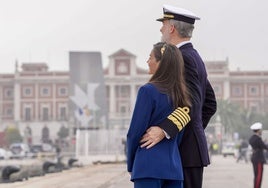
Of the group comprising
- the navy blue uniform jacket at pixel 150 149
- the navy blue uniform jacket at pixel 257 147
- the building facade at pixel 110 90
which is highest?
the building facade at pixel 110 90

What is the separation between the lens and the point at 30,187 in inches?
565

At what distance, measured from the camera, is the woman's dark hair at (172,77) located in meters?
4.68

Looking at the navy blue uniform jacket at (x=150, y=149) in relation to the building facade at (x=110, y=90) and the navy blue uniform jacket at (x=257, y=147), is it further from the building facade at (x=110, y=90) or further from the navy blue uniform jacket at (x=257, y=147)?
the building facade at (x=110, y=90)

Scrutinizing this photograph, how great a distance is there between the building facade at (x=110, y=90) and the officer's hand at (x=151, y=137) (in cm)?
12277

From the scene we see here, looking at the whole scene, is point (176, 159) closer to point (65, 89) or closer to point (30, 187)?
point (30, 187)

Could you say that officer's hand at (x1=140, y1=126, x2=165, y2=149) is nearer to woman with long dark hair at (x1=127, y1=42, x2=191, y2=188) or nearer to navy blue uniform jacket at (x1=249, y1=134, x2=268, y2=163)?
woman with long dark hair at (x1=127, y1=42, x2=191, y2=188)

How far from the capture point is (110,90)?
130500 mm

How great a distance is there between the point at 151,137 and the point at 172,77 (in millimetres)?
380

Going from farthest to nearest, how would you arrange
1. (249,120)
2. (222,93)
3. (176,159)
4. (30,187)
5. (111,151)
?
(222,93)
(249,120)
(111,151)
(30,187)
(176,159)

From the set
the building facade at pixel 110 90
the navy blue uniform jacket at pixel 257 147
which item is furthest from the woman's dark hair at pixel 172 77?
the building facade at pixel 110 90

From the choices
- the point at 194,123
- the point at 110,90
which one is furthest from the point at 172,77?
the point at 110,90

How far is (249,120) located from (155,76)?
109 m

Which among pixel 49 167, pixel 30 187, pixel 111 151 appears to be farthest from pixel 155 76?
pixel 111 151

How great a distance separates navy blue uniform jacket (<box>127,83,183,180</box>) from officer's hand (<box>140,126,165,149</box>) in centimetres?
2
